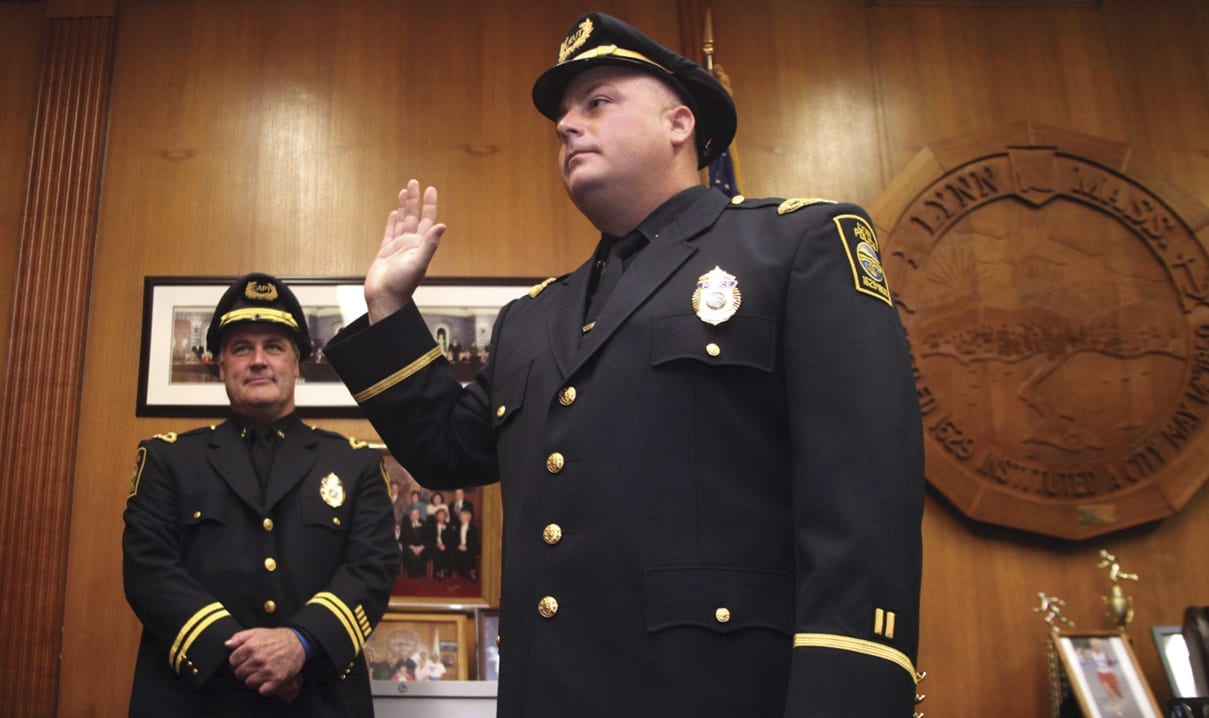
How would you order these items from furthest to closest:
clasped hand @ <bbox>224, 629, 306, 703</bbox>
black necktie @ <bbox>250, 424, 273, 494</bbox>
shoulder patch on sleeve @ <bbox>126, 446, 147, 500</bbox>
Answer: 1. black necktie @ <bbox>250, 424, 273, 494</bbox>
2. shoulder patch on sleeve @ <bbox>126, 446, 147, 500</bbox>
3. clasped hand @ <bbox>224, 629, 306, 703</bbox>

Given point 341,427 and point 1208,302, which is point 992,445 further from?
point 341,427

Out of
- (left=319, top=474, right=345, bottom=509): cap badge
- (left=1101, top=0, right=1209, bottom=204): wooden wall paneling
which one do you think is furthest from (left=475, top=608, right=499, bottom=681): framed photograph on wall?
(left=1101, top=0, right=1209, bottom=204): wooden wall paneling

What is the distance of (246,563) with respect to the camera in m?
2.54

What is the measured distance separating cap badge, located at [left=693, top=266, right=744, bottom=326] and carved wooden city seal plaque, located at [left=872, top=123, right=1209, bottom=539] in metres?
2.35

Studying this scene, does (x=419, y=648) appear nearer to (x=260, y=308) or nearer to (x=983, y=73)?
(x=260, y=308)

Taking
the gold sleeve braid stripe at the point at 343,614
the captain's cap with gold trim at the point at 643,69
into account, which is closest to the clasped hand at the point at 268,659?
the gold sleeve braid stripe at the point at 343,614

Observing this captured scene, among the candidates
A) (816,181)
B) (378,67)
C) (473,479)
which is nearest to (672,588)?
(473,479)

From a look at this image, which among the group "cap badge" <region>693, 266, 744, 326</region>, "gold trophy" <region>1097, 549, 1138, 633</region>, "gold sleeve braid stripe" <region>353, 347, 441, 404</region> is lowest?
"gold trophy" <region>1097, 549, 1138, 633</region>

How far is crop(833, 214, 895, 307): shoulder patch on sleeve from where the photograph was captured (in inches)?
50.6

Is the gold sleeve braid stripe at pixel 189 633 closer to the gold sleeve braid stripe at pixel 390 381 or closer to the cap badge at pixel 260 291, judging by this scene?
the cap badge at pixel 260 291

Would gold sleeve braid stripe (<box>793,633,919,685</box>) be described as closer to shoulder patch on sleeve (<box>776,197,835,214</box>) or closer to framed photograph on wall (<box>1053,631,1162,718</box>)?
shoulder patch on sleeve (<box>776,197,835,214</box>)

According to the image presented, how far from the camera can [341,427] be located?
3.47 m

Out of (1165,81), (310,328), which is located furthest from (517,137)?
(1165,81)

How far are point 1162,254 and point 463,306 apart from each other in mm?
2640
